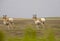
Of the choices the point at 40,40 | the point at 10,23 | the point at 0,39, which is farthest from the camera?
the point at 10,23

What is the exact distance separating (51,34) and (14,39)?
10.1 inches

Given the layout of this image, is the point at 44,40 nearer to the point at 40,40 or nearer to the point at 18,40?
the point at 40,40

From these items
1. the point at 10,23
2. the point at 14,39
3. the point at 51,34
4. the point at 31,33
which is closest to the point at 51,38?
the point at 51,34

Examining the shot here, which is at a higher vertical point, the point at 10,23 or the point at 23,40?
the point at 23,40

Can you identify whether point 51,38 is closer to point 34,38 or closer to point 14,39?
point 34,38

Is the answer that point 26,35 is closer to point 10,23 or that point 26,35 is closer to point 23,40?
point 23,40

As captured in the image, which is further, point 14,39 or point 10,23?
point 10,23

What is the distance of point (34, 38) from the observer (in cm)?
146

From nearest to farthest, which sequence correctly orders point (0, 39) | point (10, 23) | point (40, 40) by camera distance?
point (0, 39) < point (40, 40) < point (10, 23)

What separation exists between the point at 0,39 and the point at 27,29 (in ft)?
→ 0.66

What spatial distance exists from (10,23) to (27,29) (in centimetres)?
438

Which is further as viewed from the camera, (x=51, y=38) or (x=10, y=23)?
(x=10, y=23)

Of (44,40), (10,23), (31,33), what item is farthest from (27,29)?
(10,23)

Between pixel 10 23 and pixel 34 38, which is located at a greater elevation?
pixel 34 38
